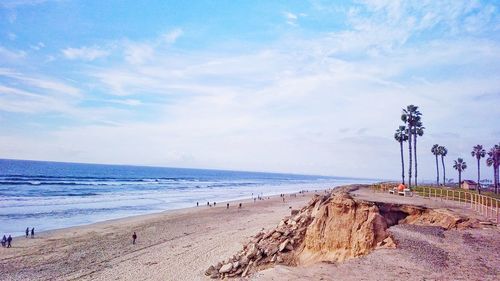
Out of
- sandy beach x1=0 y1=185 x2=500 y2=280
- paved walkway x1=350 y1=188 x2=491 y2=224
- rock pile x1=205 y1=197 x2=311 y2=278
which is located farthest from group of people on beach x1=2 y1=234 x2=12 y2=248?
paved walkway x1=350 y1=188 x2=491 y2=224

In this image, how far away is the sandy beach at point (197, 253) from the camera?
12.1m

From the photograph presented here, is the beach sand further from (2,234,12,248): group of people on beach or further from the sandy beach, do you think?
(2,234,12,248): group of people on beach

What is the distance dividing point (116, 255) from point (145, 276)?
5.86 metres

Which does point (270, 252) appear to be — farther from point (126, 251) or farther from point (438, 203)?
point (438, 203)

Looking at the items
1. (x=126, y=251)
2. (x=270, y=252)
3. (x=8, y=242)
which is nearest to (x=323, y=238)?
(x=270, y=252)

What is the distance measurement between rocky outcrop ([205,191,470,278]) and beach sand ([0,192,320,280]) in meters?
3.28

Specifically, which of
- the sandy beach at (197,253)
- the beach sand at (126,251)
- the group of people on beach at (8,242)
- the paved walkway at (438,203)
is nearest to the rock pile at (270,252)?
the beach sand at (126,251)

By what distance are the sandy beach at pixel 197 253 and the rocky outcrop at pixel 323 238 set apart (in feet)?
2.78

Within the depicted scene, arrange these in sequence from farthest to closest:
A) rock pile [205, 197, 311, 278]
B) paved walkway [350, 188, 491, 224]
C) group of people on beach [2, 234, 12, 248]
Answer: group of people on beach [2, 234, 12, 248] → paved walkway [350, 188, 491, 224] → rock pile [205, 197, 311, 278]

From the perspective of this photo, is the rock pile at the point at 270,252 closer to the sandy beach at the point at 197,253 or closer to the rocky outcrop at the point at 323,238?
the rocky outcrop at the point at 323,238

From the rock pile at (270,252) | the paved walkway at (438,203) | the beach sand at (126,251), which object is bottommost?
the beach sand at (126,251)

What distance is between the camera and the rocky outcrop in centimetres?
1467

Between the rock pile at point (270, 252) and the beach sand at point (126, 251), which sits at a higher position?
the rock pile at point (270, 252)

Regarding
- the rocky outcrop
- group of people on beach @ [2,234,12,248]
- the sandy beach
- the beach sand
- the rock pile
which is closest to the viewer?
the sandy beach
